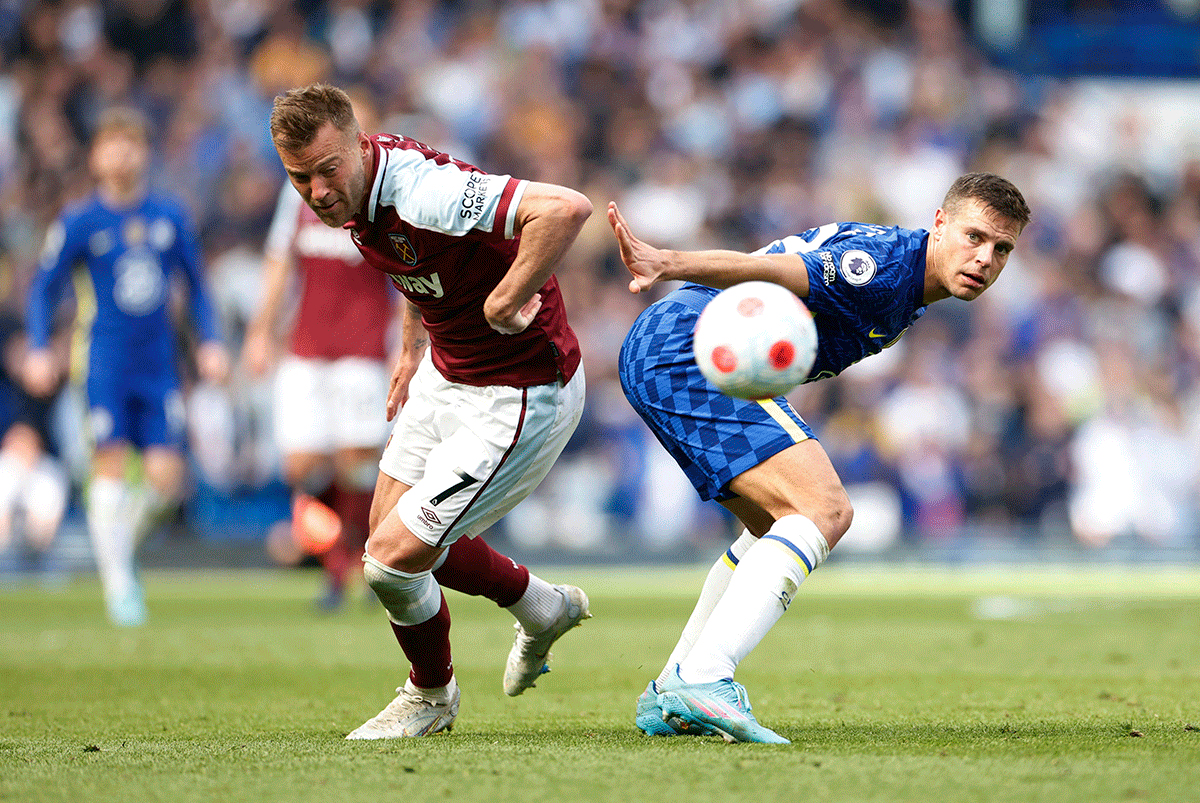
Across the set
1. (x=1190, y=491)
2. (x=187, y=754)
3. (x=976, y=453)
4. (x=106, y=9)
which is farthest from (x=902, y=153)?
(x=187, y=754)

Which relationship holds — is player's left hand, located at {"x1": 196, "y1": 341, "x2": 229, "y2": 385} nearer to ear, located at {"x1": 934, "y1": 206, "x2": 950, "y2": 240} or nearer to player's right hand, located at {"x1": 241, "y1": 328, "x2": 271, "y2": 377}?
player's right hand, located at {"x1": 241, "y1": 328, "x2": 271, "y2": 377}

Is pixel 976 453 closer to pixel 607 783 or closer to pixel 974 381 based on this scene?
pixel 974 381

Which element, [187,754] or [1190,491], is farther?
[1190,491]

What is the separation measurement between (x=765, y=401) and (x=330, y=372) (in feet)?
18.2

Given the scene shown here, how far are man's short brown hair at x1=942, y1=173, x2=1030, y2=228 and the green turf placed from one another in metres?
1.61

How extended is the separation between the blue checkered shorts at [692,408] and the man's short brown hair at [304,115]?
1.24 meters

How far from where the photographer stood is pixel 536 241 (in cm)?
427

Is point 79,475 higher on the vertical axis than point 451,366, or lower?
lower

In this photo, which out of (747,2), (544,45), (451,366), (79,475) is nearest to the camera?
(451,366)

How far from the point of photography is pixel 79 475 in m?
14.2

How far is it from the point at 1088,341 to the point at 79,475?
11.5m

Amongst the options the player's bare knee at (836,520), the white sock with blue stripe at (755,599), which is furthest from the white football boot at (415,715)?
the player's bare knee at (836,520)

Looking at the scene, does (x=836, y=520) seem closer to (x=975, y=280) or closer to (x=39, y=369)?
(x=975, y=280)

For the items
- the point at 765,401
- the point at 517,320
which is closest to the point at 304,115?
the point at 517,320
